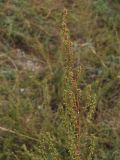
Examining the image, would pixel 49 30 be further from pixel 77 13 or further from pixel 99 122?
pixel 99 122

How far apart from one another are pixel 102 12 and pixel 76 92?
167cm

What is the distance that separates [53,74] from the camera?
8.73ft

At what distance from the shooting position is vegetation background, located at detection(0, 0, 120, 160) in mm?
2271

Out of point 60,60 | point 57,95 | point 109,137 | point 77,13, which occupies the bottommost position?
point 109,137

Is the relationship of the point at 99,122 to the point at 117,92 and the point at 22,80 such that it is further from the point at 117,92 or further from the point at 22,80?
the point at 22,80

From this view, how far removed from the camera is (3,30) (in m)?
2.85

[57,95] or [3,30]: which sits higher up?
[3,30]

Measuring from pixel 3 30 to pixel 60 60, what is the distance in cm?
46

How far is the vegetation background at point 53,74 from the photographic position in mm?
2271

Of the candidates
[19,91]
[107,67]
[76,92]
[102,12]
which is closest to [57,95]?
[19,91]

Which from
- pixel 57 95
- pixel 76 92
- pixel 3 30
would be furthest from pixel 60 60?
pixel 76 92

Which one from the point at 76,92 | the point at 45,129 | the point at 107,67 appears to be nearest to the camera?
the point at 76,92

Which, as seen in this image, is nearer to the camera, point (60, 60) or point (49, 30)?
point (60, 60)

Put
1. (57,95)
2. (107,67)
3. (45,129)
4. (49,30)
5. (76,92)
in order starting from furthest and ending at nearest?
(49,30)
(107,67)
(57,95)
(45,129)
(76,92)
